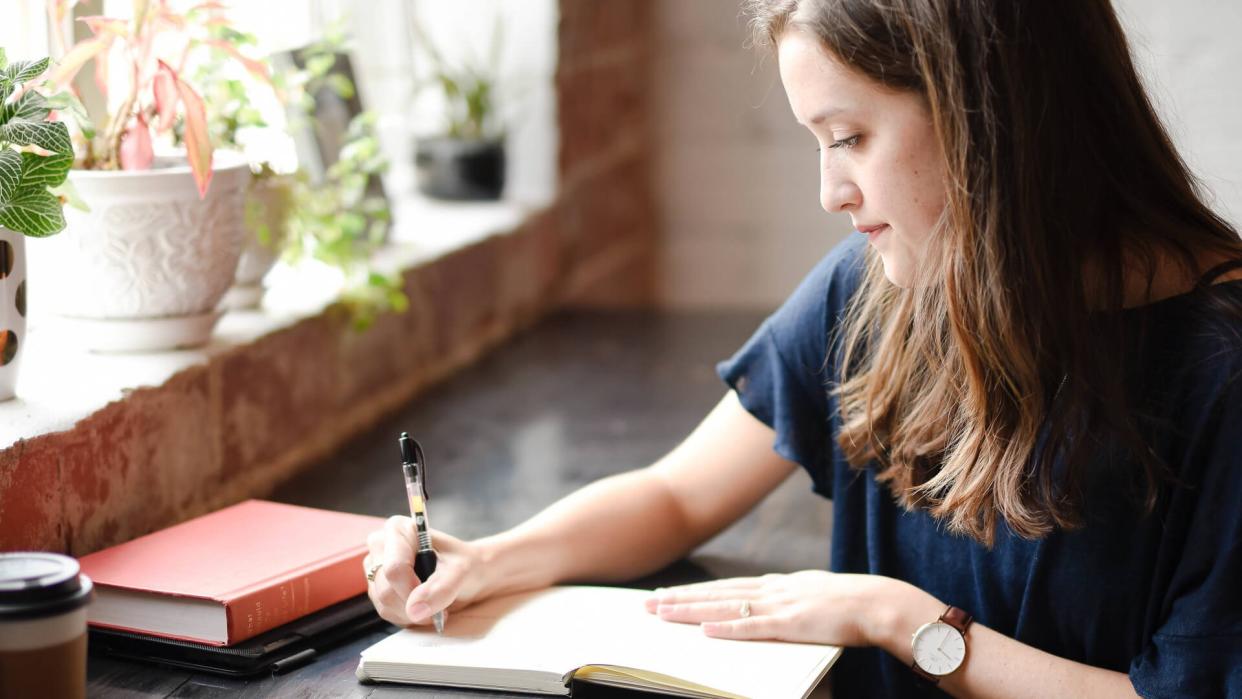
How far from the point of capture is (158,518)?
1334 mm

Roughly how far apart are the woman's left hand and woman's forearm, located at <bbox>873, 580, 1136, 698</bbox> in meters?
0.01

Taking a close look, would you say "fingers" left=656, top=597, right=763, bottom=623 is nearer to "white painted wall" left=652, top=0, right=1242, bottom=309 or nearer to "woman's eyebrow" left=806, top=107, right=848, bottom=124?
"woman's eyebrow" left=806, top=107, right=848, bottom=124

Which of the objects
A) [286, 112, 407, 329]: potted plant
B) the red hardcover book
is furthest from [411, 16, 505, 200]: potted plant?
the red hardcover book

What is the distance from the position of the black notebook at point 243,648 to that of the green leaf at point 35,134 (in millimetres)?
395

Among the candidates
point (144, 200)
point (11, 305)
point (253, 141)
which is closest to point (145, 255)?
point (144, 200)

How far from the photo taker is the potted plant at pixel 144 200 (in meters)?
1.27

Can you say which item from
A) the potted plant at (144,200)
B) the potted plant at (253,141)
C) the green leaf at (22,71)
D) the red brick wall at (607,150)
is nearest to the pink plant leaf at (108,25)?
the potted plant at (144,200)

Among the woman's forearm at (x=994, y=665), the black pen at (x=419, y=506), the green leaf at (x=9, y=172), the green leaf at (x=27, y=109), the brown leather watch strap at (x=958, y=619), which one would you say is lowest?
the woman's forearm at (x=994, y=665)

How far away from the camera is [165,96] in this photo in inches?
50.6

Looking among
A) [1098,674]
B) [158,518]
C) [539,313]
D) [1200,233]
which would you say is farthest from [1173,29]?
[158,518]

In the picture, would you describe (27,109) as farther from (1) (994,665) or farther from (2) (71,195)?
(1) (994,665)

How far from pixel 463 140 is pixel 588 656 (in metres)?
1.62

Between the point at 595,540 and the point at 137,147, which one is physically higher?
the point at 137,147

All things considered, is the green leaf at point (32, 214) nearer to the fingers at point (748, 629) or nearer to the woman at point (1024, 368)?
the woman at point (1024, 368)
